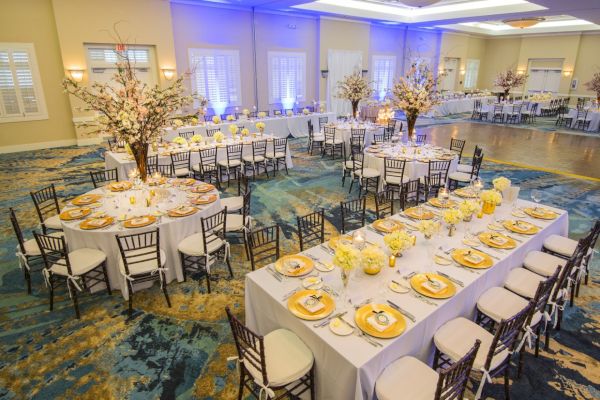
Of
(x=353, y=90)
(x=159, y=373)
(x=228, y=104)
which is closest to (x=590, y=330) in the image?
Result: (x=159, y=373)

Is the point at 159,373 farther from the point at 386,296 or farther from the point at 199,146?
the point at 199,146

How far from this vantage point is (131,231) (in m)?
4.08

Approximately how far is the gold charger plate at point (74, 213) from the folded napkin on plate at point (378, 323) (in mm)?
3683

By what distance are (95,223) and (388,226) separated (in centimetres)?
333

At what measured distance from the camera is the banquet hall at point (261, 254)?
8.69 ft

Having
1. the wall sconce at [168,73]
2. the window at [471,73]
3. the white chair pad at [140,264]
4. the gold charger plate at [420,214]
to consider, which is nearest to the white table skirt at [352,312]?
the gold charger plate at [420,214]

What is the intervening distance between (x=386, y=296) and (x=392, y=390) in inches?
27.5

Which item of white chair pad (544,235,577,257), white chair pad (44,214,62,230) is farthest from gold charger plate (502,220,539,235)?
white chair pad (44,214,62,230)

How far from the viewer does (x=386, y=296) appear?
2805 millimetres

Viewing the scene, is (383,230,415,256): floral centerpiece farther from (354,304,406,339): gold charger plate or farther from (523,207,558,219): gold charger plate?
(523,207,558,219): gold charger plate

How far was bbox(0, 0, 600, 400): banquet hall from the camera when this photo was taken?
2648 millimetres

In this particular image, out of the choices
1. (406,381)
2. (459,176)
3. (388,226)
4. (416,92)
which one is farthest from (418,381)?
(416,92)

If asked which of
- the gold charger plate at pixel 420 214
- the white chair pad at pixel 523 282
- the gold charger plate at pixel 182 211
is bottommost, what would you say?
the white chair pad at pixel 523 282

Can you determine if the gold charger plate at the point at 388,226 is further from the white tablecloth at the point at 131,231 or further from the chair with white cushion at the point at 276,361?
the white tablecloth at the point at 131,231
